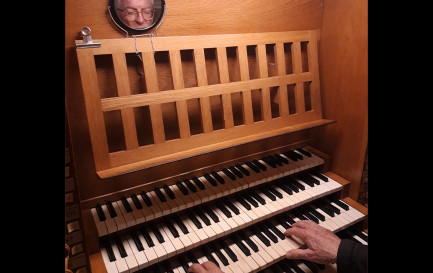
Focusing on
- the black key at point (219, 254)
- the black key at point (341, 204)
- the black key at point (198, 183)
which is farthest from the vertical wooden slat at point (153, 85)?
the black key at point (341, 204)

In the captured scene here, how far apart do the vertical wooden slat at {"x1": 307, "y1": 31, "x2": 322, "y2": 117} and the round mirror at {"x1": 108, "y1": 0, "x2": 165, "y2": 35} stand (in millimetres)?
919

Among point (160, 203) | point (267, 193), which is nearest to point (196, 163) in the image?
point (160, 203)

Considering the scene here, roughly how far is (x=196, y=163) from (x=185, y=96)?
22.4 inches

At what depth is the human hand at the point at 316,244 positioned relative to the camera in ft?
5.69

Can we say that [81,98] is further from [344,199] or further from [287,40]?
[344,199]

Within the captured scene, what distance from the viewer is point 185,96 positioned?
5.41ft

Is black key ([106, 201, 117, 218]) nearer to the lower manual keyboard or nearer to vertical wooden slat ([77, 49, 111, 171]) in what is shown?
the lower manual keyboard

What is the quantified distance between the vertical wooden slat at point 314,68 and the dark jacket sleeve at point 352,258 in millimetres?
858

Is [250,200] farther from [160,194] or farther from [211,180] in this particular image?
[160,194]

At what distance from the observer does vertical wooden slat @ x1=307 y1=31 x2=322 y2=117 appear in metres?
2.00

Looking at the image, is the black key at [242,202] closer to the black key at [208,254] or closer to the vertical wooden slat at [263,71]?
the black key at [208,254]

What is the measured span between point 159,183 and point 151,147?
427mm

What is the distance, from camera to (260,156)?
2.31 metres

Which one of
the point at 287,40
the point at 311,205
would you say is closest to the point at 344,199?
the point at 311,205
